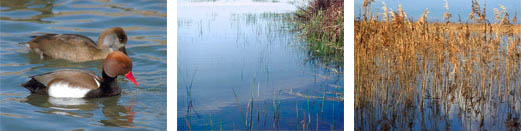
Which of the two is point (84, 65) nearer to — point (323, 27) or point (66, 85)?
point (66, 85)

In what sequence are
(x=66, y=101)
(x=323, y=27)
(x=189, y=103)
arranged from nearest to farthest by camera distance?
(x=189, y=103) < (x=323, y=27) < (x=66, y=101)

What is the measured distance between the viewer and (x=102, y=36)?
536 centimetres

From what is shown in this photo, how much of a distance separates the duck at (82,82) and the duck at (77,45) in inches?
25.9

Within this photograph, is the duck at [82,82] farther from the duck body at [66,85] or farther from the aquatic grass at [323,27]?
the aquatic grass at [323,27]

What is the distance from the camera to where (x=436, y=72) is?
417 centimetres

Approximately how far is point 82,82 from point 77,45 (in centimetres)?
84

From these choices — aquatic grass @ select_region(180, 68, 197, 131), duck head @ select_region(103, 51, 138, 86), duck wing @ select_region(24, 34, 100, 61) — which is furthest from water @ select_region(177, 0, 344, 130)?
duck wing @ select_region(24, 34, 100, 61)

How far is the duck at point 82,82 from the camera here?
172 inches

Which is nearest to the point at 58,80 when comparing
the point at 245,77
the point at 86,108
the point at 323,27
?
the point at 86,108

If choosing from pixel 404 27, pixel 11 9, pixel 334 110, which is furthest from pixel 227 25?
pixel 11 9

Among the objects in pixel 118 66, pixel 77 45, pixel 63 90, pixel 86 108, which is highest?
pixel 77 45

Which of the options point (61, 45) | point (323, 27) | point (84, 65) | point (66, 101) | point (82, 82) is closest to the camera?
point (323, 27)

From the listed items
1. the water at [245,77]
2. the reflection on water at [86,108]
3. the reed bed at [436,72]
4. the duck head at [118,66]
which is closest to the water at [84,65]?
the reflection on water at [86,108]

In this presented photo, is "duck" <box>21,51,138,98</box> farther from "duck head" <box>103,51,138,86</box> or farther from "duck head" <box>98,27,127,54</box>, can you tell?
"duck head" <box>98,27,127,54</box>
